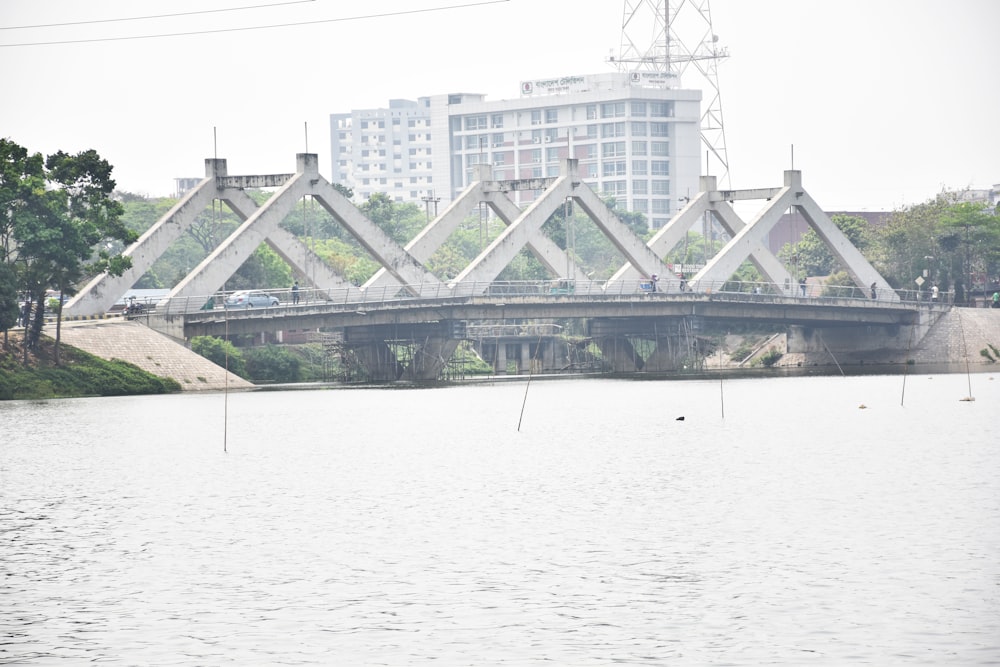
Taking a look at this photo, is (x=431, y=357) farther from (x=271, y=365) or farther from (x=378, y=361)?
(x=271, y=365)

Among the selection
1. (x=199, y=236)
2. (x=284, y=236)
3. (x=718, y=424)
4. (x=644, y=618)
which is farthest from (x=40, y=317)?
(x=199, y=236)

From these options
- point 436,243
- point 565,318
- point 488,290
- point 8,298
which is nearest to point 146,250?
point 8,298

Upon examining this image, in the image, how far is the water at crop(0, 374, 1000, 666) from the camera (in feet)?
77.8

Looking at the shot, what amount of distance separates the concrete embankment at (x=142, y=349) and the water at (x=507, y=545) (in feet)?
107

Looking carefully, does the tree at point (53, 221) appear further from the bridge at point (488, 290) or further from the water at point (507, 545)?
the water at point (507, 545)

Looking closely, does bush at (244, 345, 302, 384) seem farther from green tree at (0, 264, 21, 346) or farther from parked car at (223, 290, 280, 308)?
green tree at (0, 264, 21, 346)

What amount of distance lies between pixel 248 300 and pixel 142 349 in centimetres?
1844

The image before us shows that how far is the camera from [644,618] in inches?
989

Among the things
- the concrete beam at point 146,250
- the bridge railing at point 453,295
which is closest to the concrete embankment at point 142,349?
the bridge railing at point 453,295

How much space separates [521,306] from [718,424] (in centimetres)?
5118

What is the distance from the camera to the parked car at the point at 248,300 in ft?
378

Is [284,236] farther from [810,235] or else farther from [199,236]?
[810,235]

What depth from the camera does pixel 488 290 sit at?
127125 mm

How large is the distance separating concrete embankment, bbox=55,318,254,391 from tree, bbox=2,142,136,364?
3.50m
